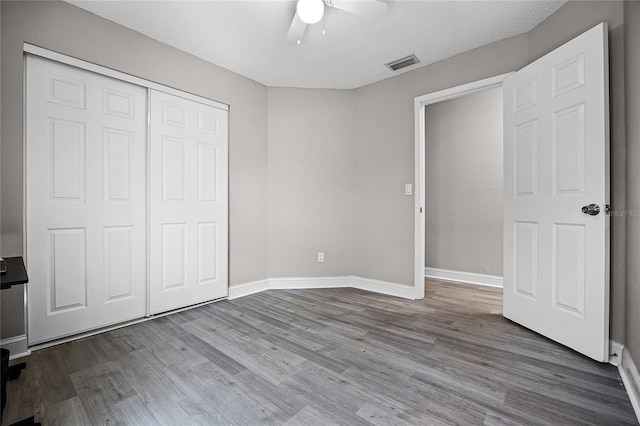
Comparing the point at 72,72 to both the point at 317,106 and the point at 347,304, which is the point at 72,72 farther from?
the point at 347,304

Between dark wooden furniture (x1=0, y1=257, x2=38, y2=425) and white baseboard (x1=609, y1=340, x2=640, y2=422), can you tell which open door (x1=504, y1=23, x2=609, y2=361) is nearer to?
white baseboard (x1=609, y1=340, x2=640, y2=422)

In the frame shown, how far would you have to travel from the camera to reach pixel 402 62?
9.78 ft

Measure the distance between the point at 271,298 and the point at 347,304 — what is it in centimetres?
84

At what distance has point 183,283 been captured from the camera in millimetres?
2764

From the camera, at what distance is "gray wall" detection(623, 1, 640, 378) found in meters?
1.58

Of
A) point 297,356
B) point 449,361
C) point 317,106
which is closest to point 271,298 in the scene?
point 297,356

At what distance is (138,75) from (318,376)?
2.73 m

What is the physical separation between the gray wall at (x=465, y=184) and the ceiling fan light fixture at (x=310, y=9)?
107 inches

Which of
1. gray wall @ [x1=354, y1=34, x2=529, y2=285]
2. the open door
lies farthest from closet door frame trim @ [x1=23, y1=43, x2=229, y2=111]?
the open door

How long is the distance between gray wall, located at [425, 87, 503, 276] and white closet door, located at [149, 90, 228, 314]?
288 cm

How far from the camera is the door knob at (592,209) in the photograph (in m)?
1.79

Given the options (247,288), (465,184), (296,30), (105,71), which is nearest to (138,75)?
(105,71)

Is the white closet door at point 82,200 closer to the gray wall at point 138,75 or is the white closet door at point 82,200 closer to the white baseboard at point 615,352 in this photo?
the gray wall at point 138,75

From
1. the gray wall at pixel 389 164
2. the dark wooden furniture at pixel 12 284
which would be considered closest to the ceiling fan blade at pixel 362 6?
the gray wall at pixel 389 164
